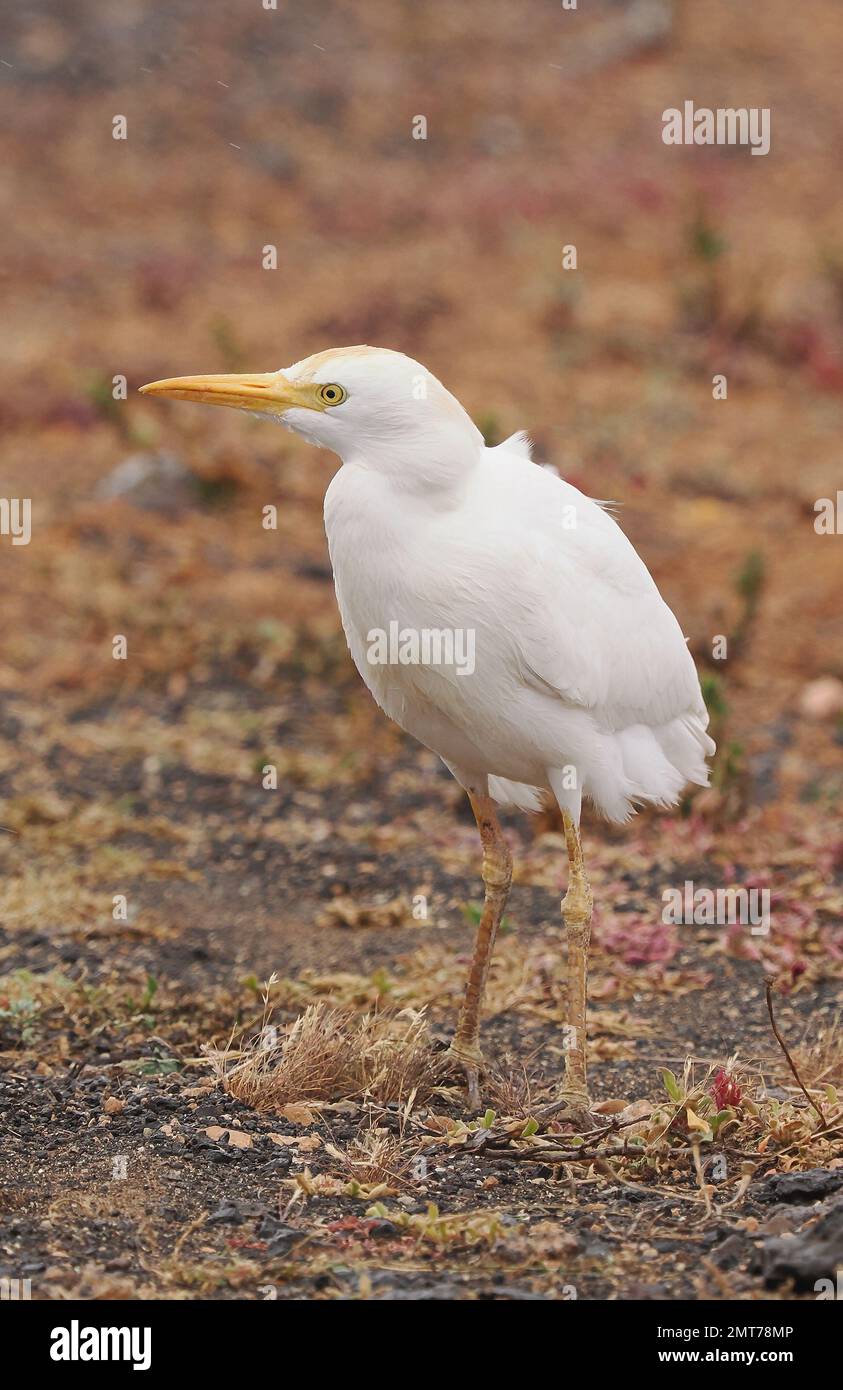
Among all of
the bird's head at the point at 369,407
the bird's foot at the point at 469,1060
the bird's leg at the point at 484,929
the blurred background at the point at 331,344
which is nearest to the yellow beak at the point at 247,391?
the bird's head at the point at 369,407

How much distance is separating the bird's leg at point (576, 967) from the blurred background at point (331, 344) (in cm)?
192

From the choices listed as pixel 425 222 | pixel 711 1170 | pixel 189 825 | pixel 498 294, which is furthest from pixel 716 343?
pixel 711 1170

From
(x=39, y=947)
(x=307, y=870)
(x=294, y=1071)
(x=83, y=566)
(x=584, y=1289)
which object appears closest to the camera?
(x=584, y=1289)

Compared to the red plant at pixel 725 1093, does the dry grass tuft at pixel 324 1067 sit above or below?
above

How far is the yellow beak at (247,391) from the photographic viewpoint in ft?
14.2

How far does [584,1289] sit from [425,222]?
40.3 ft

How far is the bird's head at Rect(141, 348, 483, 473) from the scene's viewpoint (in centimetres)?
423

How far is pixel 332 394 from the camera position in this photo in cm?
429

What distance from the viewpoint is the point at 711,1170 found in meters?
4.26

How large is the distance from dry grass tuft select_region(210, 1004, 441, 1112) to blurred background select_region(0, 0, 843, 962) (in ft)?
4.81

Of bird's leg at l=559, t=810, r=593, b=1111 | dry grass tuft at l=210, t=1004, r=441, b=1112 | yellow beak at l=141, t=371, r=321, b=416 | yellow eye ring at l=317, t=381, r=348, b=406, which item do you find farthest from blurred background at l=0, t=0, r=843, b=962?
yellow eye ring at l=317, t=381, r=348, b=406

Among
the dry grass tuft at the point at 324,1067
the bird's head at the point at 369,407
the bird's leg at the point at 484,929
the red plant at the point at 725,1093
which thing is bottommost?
the red plant at the point at 725,1093

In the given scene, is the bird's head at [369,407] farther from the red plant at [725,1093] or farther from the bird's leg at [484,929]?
the red plant at [725,1093]

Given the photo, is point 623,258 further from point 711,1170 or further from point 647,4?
point 711,1170
